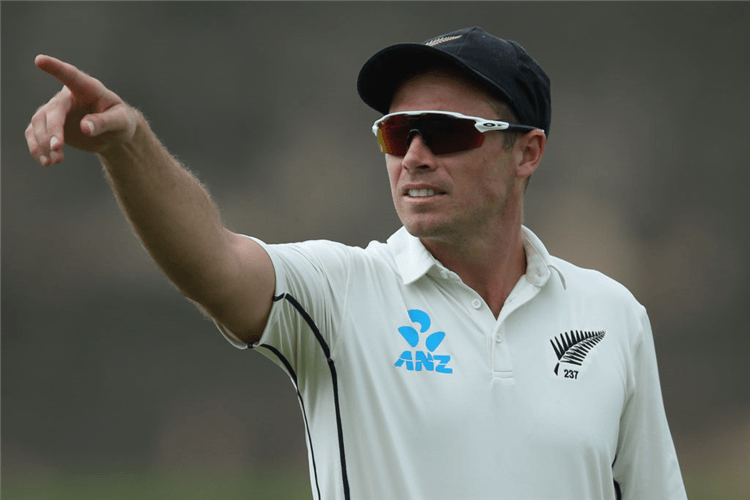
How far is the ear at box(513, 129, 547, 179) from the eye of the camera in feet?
8.63

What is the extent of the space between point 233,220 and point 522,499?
5706 mm

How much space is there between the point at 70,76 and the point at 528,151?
148 cm

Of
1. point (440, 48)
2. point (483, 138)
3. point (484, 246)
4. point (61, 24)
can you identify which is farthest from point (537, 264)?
point (61, 24)

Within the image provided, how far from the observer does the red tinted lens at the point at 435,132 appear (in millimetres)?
2418

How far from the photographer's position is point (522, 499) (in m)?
2.22

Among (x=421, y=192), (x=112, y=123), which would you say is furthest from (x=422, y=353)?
(x=112, y=123)

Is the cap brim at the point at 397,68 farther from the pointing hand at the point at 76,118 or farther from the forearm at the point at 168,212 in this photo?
the pointing hand at the point at 76,118

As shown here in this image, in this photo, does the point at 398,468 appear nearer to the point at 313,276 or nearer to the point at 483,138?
the point at 313,276

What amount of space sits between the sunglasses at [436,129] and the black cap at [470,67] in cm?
11

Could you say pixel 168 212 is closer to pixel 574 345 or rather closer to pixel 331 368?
pixel 331 368

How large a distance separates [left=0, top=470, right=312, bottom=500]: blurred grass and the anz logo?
16.7 ft

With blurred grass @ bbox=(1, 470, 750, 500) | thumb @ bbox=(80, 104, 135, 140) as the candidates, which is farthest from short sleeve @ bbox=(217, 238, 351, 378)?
blurred grass @ bbox=(1, 470, 750, 500)

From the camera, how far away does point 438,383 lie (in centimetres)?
223

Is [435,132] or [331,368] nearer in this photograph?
Answer: [331,368]
